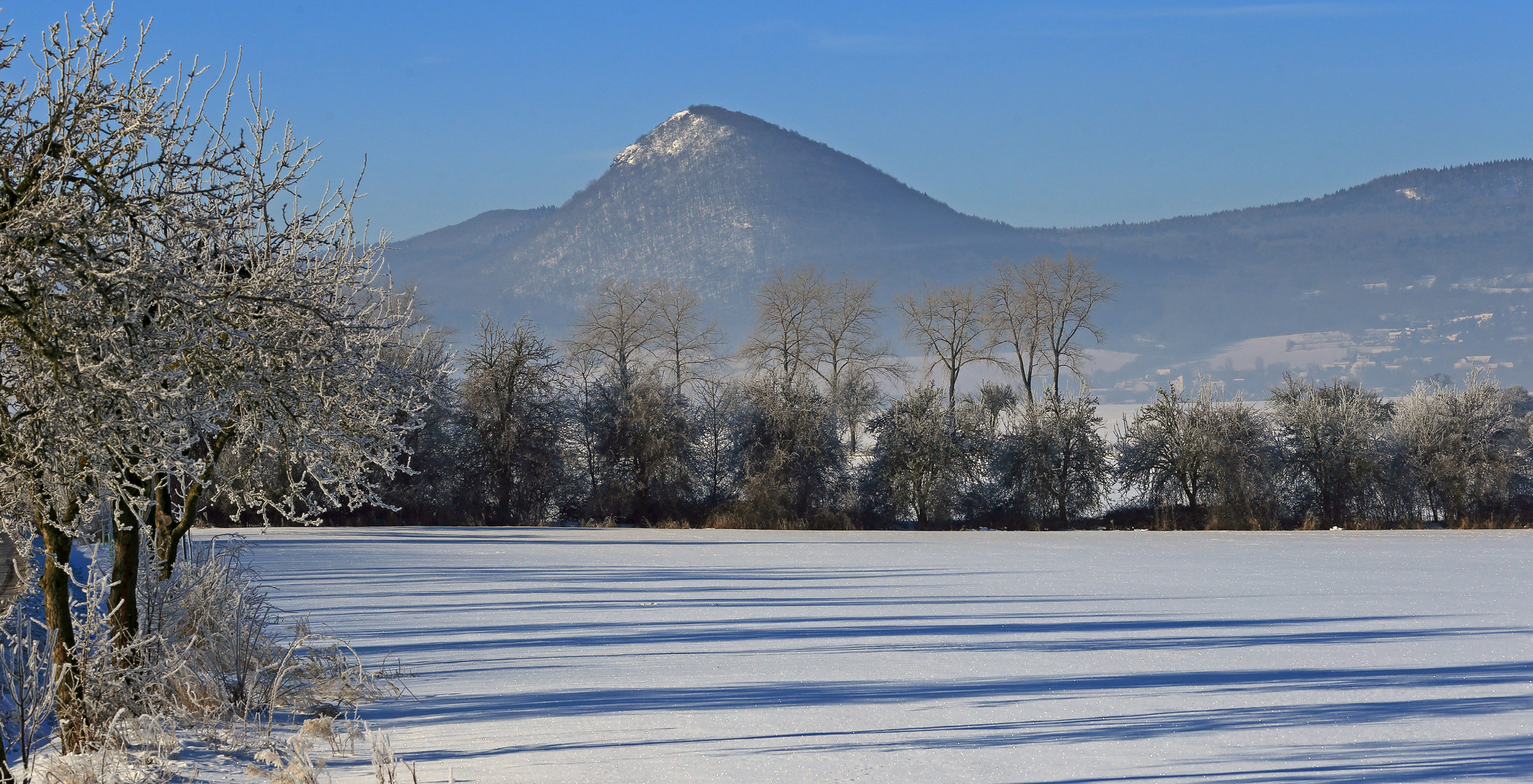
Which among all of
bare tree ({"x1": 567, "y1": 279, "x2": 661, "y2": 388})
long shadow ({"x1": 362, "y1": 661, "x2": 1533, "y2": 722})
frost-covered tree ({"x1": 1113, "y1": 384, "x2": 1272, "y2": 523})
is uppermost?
bare tree ({"x1": 567, "y1": 279, "x2": 661, "y2": 388})

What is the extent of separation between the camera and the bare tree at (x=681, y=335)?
51094mm

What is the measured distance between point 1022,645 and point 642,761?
5314mm

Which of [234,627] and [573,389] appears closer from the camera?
[234,627]

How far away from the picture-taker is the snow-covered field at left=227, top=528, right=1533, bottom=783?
6.71 metres

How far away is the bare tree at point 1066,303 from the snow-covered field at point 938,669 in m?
40.4

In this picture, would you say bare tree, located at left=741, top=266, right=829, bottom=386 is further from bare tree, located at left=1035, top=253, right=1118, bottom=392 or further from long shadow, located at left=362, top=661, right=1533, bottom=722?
long shadow, located at left=362, top=661, right=1533, bottom=722

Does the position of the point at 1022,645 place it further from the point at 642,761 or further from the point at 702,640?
the point at 642,761

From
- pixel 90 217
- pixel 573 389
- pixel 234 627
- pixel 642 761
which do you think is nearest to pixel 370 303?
pixel 234 627

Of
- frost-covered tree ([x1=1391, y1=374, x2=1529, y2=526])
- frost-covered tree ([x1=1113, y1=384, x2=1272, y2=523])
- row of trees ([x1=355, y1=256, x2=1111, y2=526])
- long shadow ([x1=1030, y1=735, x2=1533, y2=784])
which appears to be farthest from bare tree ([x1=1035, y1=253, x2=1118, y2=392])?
long shadow ([x1=1030, y1=735, x2=1533, y2=784])

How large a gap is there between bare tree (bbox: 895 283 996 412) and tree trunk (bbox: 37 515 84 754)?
53361 mm

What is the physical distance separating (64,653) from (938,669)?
6315mm

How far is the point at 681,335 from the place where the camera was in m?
55.2

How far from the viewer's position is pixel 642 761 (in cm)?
664

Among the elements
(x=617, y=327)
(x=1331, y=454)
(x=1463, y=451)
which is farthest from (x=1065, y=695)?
(x=617, y=327)
